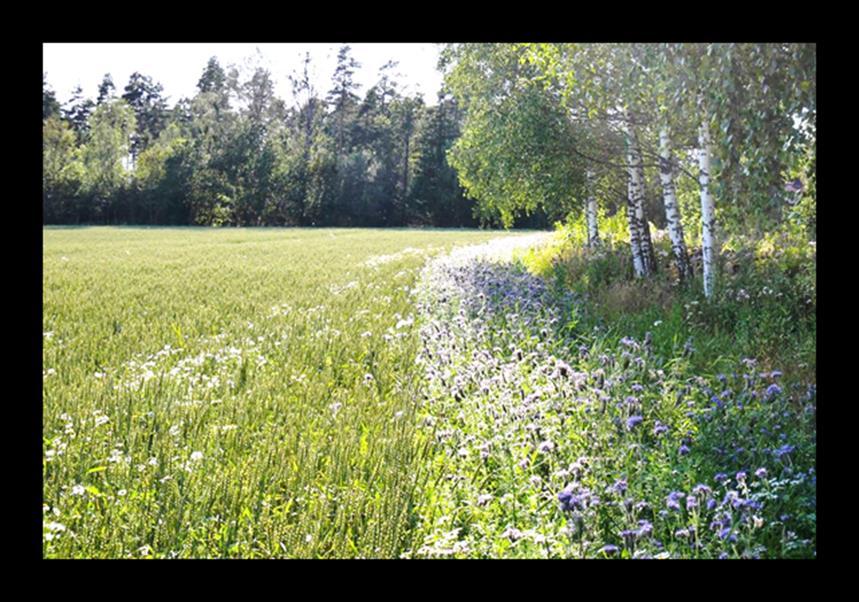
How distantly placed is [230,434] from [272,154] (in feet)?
168

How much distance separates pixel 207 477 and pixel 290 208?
5316 centimetres

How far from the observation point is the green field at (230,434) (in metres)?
2.98

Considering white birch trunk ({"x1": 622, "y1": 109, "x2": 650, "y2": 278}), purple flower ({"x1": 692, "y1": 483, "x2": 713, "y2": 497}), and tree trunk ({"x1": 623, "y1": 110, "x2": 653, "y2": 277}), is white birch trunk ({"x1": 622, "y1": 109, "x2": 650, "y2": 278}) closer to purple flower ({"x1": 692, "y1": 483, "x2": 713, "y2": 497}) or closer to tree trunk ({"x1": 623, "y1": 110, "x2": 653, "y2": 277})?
tree trunk ({"x1": 623, "y1": 110, "x2": 653, "y2": 277})

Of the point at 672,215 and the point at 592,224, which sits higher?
the point at 592,224

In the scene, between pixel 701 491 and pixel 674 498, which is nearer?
pixel 674 498

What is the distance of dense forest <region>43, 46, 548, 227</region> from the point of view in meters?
49.9

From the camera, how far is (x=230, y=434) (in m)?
4.12

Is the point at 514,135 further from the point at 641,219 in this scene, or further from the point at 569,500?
the point at 569,500

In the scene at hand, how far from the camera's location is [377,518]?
117 inches

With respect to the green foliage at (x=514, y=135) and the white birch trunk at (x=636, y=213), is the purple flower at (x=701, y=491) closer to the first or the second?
the green foliage at (x=514, y=135)

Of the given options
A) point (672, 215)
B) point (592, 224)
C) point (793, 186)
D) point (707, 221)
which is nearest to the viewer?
point (793, 186)

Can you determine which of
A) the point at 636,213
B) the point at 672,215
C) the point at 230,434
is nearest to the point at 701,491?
the point at 230,434

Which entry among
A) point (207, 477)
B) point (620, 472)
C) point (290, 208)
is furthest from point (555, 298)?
point (290, 208)
